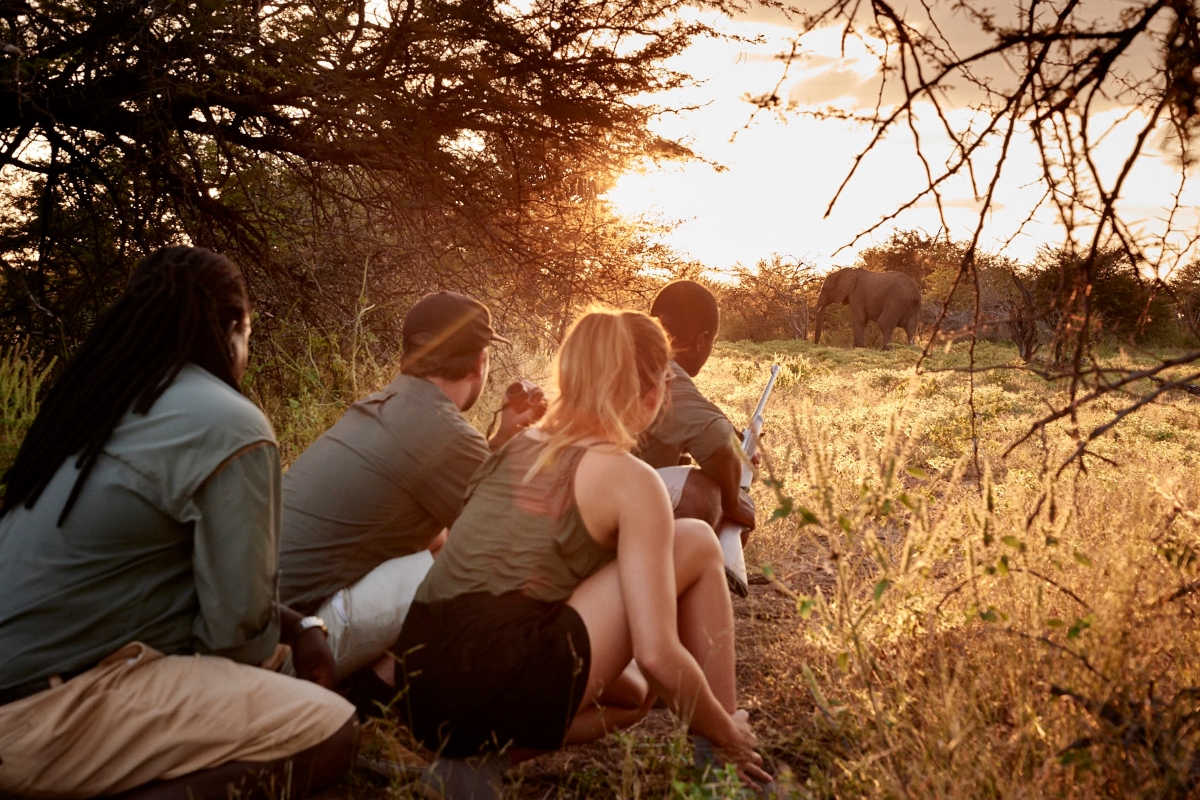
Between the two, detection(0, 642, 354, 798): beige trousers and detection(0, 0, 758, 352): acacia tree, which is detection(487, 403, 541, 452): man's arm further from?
detection(0, 0, 758, 352): acacia tree

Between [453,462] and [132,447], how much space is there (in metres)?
1.12

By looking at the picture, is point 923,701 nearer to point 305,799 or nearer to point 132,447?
point 305,799

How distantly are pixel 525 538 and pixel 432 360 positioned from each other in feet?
3.13

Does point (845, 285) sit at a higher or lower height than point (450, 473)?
higher

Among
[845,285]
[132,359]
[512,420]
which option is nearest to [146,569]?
[132,359]

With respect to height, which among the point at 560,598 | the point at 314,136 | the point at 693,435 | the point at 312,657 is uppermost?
the point at 314,136

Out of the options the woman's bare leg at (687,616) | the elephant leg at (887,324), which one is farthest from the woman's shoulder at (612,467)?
the elephant leg at (887,324)

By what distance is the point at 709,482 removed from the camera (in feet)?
12.8

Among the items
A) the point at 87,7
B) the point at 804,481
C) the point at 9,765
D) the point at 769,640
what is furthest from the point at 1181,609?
the point at 87,7

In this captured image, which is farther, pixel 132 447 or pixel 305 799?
pixel 305 799

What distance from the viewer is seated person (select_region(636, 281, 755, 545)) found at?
149 inches

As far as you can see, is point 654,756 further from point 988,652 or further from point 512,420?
point 512,420

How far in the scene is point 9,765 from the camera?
2080mm

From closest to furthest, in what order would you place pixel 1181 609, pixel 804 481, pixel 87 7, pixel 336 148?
pixel 1181 609 < pixel 87 7 < pixel 804 481 < pixel 336 148
